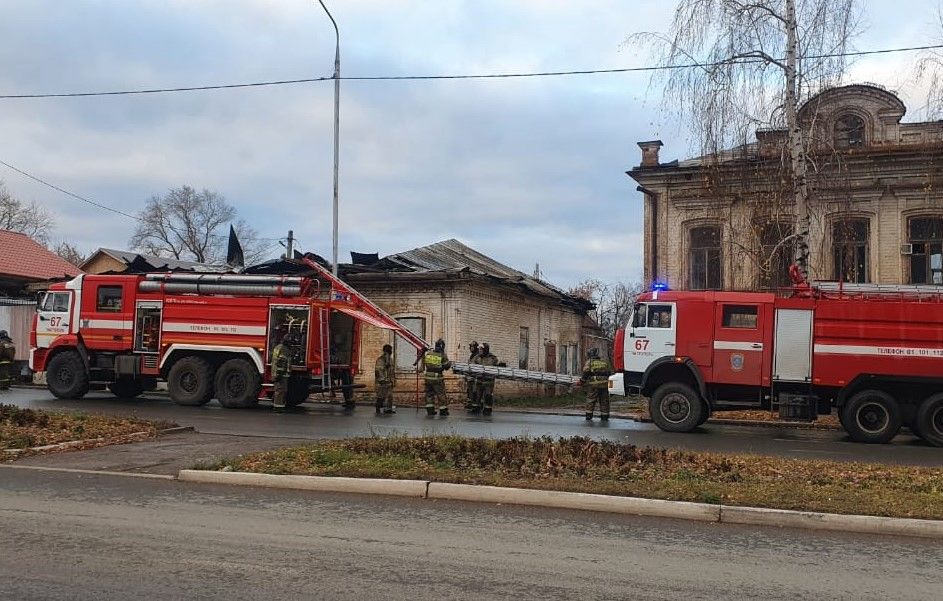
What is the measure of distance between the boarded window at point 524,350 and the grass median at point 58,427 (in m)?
16.7

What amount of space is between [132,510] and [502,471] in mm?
3709

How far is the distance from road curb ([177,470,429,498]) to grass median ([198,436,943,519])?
21 cm

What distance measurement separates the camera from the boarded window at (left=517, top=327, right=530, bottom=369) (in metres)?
28.4

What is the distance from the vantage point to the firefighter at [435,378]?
1827 cm

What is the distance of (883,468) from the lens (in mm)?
9602

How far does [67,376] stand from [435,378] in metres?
9.10

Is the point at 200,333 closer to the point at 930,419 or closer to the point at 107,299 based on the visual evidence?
the point at 107,299

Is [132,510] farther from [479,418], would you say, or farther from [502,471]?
[479,418]

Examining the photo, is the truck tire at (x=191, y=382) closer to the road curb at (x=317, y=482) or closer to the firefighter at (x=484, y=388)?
the firefighter at (x=484, y=388)

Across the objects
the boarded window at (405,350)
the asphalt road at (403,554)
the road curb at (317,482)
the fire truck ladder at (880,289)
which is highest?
the fire truck ladder at (880,289)

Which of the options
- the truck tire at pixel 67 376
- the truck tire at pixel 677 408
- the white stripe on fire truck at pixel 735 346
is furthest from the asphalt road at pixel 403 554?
the truck tire at pixel 67 376

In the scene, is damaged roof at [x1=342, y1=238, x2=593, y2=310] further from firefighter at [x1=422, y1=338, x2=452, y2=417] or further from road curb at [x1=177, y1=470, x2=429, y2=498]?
road curb at [x1=177, y1=470, x2=429, y2=498]

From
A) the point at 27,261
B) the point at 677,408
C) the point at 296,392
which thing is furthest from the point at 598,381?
the point at 27,261

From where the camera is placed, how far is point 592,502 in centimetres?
761
